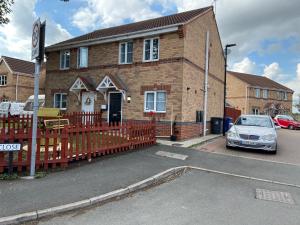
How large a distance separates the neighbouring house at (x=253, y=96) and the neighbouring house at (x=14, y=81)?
31.0 metres

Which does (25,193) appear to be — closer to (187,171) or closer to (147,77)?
(187,171)

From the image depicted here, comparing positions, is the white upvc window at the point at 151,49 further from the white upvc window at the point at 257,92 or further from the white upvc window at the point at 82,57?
the white upvc window at the point at 257,92

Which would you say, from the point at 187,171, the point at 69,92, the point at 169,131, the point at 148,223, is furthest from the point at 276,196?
the point at 69,92

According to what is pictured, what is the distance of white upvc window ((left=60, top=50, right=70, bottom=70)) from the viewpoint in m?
19.0

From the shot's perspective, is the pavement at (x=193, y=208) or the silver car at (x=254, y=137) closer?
the pavement at (x=193, y=208)

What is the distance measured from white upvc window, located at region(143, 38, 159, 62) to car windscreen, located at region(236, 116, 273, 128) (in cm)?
551

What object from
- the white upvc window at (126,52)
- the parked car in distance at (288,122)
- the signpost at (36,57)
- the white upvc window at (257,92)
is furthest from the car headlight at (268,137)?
the white upvc window at (257,92)

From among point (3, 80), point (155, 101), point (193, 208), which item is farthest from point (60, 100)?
point (3, 80)

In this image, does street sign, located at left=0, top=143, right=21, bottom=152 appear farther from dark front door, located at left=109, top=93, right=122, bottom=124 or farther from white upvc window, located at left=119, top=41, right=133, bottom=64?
white upvc window, located at left=119, top=41, right=133, bottom=64

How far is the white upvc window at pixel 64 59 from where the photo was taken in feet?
62.5

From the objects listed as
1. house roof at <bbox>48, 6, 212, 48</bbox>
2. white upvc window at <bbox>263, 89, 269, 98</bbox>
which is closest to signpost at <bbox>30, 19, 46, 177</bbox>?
house roof at <bbox>48, 6, 212, 48</bbox>

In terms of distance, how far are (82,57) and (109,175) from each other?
1281 centimetres

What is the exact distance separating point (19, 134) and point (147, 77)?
908 centimetres

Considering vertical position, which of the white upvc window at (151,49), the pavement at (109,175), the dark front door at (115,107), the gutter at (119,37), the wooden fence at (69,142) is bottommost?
the pavement at (109,175)
